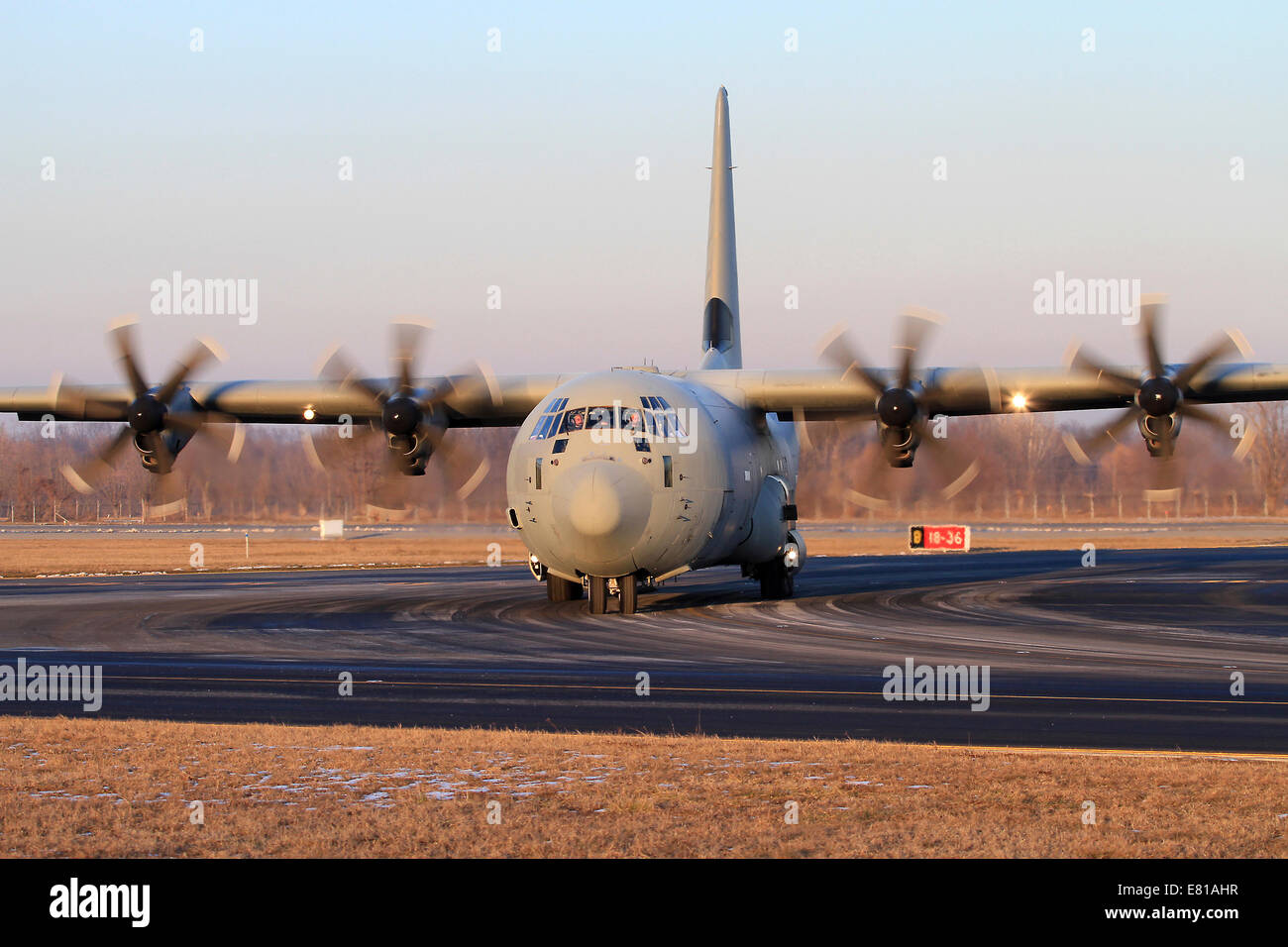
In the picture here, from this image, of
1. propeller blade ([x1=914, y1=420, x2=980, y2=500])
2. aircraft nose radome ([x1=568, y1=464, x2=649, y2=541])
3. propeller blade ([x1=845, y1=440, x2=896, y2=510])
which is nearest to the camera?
aircraft nose radome ([x1=568, y1=464, x2=649, y2=541])

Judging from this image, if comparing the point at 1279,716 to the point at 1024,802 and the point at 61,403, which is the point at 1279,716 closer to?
the point at 1024,802

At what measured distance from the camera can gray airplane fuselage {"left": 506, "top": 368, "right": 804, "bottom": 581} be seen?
24.0 metres

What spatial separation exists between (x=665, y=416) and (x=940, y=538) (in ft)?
116

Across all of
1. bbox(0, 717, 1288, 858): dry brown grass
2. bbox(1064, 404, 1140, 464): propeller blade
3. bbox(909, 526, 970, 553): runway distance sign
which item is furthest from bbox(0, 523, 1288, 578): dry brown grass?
bbox(0, 717, 1288, 858): dry brown grass

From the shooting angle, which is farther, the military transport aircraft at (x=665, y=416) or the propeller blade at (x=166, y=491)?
the propeller blade at (x=166, y=491)

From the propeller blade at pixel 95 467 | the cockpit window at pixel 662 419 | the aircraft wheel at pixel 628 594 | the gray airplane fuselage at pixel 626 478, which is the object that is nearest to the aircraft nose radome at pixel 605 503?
the gray airplane fuselage at pixel 626 478

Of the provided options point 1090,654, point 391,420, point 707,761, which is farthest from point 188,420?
point 707,761

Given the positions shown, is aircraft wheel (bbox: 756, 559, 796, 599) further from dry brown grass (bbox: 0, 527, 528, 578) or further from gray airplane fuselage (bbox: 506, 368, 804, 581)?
dry brown grass (bbox: 0, 527, 528, 578)

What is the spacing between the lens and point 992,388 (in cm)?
2873

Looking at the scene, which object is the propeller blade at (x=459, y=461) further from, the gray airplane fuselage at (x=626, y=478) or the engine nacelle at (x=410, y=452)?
the gray airplane fuselage at (x=626, y=478)

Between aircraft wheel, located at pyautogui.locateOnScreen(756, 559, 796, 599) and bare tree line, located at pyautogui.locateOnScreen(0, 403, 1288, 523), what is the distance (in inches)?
102

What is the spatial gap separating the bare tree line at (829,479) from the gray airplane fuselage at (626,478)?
15.0 feet

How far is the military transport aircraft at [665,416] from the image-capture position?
2464 centimetres
